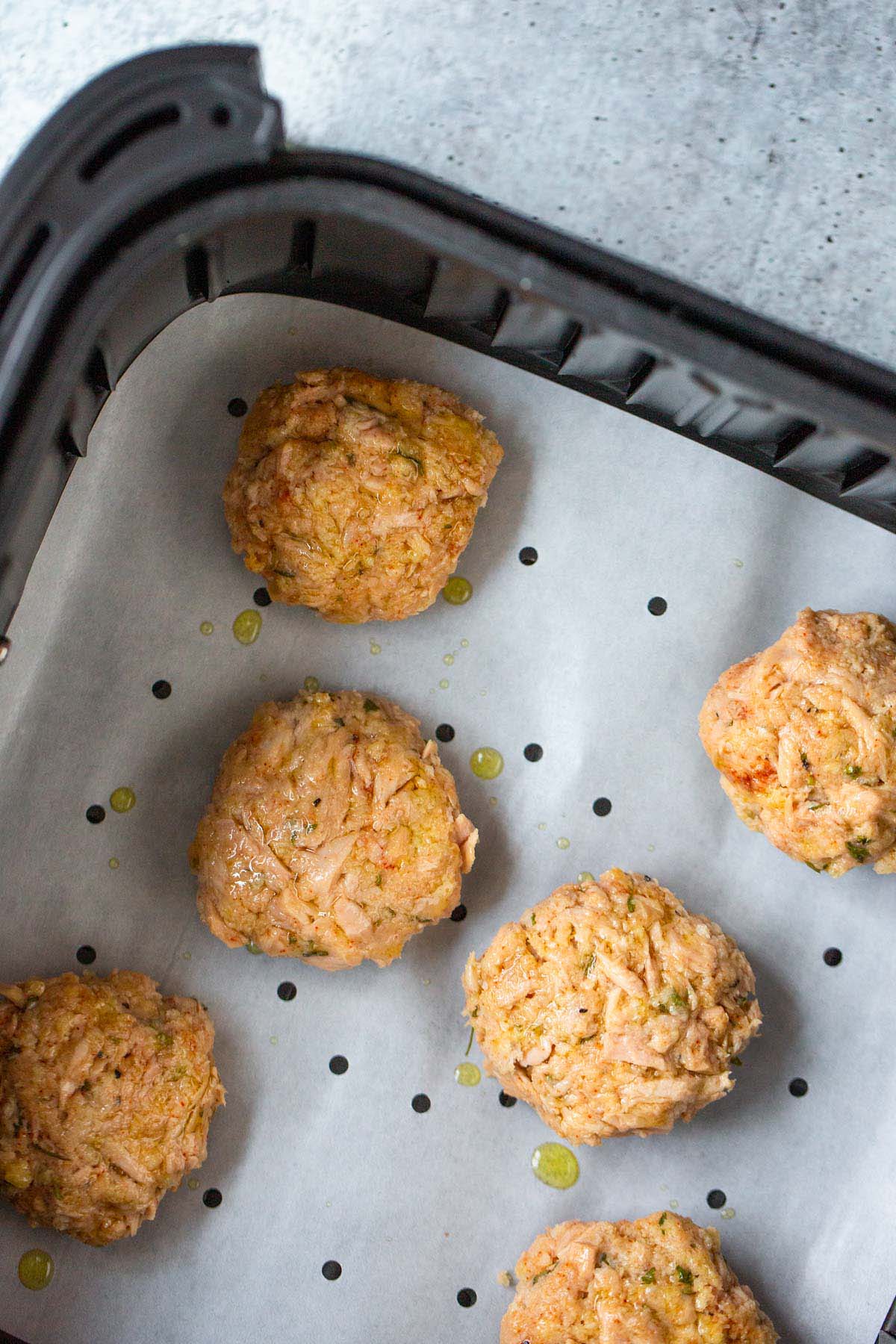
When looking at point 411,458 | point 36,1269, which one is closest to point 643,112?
point 411,458

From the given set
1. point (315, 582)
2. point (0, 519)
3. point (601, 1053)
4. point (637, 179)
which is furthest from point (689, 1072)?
point (637, 179)

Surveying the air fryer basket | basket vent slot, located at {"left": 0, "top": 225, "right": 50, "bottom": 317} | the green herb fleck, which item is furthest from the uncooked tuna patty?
basket vent slot, located at {"left": 0, "top": 225, "right": 50, "bottom": 317}

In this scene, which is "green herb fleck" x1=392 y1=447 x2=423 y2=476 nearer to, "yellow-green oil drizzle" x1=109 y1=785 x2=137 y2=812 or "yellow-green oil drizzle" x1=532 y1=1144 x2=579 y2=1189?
"yellow-green oil drizzle" x1=109 y1=785 x2=137 y2=812

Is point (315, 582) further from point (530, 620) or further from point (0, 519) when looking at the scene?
point (0, 519)

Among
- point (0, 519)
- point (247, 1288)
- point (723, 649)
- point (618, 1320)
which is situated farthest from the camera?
point (723, 649)

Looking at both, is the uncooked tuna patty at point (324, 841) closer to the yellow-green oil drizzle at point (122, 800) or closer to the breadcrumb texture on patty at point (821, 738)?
the yellow-green oil drizzle at point (122, 800)

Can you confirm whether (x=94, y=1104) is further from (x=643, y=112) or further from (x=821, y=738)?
(x=643, y=112)
